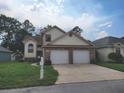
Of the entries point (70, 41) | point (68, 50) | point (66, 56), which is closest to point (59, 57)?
point (66, 56)

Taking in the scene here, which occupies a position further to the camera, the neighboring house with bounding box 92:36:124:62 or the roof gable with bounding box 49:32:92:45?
the neighboring house with bounding box 92:36:124:62

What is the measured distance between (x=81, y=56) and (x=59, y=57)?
135 inches

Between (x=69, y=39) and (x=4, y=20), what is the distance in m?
38.6

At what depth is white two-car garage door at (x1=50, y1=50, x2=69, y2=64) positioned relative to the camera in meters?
28.0

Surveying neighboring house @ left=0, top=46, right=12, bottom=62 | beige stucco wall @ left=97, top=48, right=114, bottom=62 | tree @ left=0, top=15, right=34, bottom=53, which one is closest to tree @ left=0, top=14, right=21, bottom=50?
tree @ left=0, top=15, right=34, bottom=53

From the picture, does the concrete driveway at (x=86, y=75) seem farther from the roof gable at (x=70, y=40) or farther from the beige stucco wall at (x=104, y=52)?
the beige stucco wall at (x=104, y=52)

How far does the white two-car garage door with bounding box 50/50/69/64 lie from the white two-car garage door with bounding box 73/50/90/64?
125 cm

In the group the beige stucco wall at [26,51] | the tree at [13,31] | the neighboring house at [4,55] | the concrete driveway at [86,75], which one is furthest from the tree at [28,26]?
the concrete driveway at [86,75]

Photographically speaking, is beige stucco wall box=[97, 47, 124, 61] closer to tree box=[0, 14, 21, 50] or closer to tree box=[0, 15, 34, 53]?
tree box=[0, 15, 34, 53]

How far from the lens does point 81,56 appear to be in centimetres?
2930

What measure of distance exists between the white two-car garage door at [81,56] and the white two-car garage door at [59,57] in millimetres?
1254

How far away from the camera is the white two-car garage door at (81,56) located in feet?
95.1

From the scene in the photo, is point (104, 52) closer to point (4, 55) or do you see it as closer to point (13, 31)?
point (4, 55)

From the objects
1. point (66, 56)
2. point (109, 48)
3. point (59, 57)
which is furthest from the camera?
point (109, 48)
